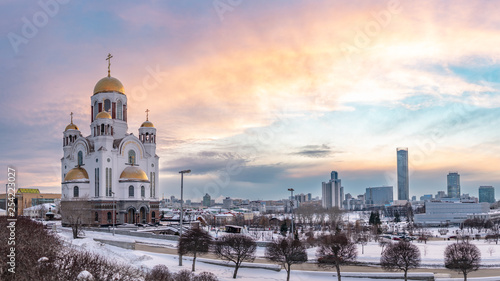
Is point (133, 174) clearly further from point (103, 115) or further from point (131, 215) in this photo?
point (103, 115)

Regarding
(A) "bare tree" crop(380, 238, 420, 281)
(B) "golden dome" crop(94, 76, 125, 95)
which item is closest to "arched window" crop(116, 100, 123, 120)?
(B) "golden dome" crop(94, 76, 125, 95)

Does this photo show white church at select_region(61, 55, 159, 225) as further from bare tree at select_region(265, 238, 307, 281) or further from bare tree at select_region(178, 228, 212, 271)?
bare tree at select_region(265, 238, 307, 281)

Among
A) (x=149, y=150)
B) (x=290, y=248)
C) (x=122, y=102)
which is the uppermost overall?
(x=122, y=102)

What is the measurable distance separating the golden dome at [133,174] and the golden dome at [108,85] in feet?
44.3

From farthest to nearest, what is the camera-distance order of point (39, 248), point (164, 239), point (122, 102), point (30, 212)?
point (30, 212), point (122, 102), point (164, 239), point (39, 248)

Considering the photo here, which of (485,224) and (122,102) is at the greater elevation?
(122,102)

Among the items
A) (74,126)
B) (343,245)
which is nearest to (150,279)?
(343,245)

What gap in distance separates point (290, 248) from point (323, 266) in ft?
11.4

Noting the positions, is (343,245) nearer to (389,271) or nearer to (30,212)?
(389,271)

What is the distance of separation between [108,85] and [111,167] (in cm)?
1411

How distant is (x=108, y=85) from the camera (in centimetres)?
6838

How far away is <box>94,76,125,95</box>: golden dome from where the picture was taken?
68.3m

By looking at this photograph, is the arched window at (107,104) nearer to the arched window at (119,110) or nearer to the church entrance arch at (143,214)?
the arched window at (119,110)

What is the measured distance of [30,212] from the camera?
3590 inches
